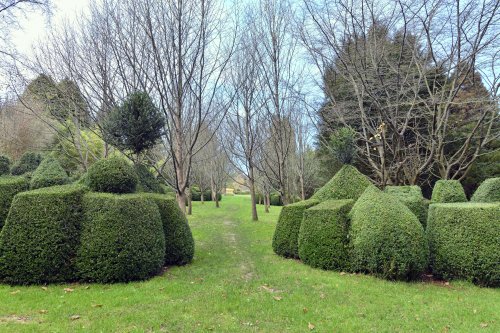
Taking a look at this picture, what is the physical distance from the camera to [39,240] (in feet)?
15.7

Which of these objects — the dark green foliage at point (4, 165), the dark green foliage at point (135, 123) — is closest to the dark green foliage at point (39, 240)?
the dark green foliage at point (135, 123)

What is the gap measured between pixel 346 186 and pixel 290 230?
1.73m

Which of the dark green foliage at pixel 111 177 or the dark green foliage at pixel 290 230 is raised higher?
the dark green foliage at pixel 111 177

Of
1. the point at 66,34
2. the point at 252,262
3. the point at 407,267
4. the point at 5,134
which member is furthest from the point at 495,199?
the point at 5,134

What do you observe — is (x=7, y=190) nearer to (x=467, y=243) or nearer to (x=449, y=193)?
(x=467, y=243)

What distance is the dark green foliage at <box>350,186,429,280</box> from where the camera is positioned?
5188mm

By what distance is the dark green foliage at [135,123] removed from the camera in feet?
22.4

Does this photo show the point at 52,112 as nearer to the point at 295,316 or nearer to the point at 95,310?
the point at 95,310

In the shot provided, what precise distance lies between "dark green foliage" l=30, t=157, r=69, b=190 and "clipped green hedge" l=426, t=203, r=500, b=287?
7.32m

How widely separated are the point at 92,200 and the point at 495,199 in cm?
764

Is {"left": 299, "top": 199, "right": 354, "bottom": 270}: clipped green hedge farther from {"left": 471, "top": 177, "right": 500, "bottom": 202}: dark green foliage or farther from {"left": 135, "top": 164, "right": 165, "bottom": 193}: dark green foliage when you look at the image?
{"left": 135, "top": 164, "right": 165, "bottom": 193}: dark green foliage

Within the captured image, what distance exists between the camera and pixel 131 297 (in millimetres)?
4273

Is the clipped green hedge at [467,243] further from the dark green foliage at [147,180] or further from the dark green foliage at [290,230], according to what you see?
the dark green foliage at [147,180]

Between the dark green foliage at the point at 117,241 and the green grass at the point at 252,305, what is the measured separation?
0.66 ft
